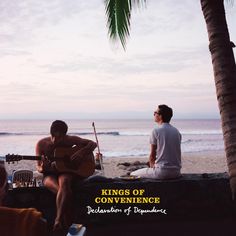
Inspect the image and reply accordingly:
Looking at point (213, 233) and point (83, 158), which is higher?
point (83, 158)

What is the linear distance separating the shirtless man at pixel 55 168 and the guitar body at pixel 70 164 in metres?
0.05

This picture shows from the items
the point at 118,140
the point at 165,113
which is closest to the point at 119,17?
the point at 165,113

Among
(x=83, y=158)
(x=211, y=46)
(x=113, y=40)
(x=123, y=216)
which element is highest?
(x=113, y=40)

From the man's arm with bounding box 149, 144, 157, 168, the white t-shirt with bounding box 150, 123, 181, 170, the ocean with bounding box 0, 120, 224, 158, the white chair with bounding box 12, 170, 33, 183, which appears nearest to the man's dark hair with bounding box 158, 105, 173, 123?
the white t-shirt with bounding box 150, 123, 181, 170

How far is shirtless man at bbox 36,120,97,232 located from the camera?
5008 mm

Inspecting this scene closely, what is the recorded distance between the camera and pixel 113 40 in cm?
651

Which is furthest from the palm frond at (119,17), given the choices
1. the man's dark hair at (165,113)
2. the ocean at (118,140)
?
the ocean at (118,140)

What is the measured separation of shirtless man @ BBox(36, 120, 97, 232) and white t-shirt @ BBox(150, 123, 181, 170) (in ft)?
3.67

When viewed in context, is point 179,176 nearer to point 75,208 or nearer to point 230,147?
point 230,147

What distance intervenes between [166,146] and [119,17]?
7.43 feet

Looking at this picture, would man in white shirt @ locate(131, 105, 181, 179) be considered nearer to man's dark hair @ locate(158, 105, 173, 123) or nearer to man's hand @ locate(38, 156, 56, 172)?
man's dark hair @ locate(158, 105, 173, 123)

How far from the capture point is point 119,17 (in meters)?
6.18

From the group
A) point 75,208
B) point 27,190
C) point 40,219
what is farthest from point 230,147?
point 40,219

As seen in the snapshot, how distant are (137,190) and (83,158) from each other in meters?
1.03
